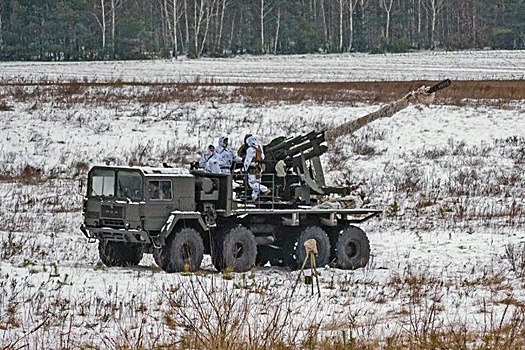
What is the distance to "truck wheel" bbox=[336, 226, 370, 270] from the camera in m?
18.9

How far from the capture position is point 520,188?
28703mm

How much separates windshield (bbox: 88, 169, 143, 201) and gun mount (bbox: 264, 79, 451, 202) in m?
2.63

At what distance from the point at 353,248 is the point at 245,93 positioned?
22685 mm

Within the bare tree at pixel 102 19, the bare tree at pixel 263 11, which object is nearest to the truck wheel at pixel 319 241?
the bare tree at pixel 102 19

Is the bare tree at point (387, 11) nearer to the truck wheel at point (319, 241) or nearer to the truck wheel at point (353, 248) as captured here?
the truck wheel at point (353, 248)

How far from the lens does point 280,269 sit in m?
18.6

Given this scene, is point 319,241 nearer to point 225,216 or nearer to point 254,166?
point 254,166

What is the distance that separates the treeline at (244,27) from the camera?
8106 cm

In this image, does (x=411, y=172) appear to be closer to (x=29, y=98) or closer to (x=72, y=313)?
(x=29, y=98)

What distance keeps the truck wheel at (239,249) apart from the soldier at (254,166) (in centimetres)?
90

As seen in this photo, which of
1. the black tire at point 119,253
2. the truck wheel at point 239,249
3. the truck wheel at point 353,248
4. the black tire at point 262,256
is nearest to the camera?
the truck wheel at point 239,249

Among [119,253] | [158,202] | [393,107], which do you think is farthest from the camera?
[393,107]

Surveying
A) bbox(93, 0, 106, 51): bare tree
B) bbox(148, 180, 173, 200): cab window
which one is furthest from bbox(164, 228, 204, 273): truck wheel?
bbox(93, 0, 106, 51): bare tree

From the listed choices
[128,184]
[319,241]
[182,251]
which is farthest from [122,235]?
[319,241]
